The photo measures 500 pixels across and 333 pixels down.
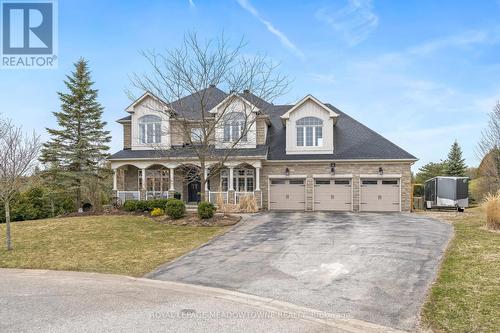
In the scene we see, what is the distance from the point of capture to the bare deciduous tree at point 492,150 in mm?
27266

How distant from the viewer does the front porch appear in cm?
2248

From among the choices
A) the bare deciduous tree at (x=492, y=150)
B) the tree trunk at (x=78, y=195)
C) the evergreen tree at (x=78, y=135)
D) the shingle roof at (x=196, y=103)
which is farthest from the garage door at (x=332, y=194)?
the tree trunk at (x=78, y=195)

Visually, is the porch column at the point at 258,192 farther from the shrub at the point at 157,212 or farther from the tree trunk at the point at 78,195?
the tree trunk at the point at 78,195

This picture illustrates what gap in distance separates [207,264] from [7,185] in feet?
25.8

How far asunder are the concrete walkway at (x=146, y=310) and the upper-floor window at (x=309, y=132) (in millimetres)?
16802

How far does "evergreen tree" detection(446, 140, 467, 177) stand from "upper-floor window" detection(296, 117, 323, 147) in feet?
73.0

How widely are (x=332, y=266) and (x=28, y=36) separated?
14887mm

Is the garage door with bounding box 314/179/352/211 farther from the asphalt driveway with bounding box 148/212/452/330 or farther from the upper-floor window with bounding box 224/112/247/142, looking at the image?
the asphalt driveway with bounding box 148/212/452/330

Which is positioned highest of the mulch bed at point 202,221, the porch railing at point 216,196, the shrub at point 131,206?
the porch railing at point 216,196

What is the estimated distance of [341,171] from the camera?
22.5 meters

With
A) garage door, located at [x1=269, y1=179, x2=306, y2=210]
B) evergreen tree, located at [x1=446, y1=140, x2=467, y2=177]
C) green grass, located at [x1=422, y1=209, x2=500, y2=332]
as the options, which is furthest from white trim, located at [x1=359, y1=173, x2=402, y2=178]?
evergreen tree, located at [x1=446, y1=140, x2=467, y2=177]

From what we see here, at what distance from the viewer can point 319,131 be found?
23641mm

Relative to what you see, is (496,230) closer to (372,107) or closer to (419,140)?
(372,107)

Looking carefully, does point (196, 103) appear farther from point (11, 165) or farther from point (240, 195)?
point (11, 165)
